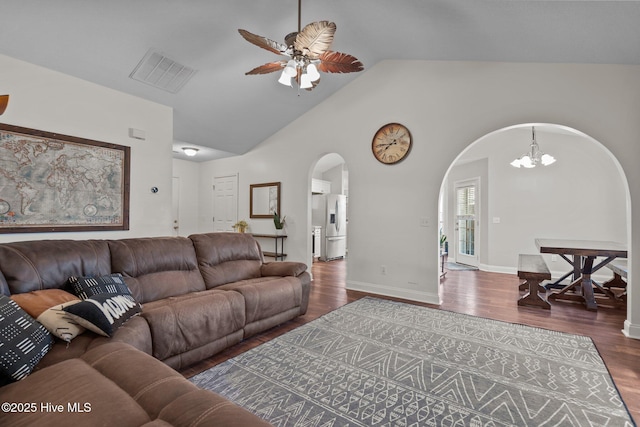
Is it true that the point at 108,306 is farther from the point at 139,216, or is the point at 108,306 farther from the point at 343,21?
the point at 343,21

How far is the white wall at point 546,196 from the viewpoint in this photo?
16.5 ft

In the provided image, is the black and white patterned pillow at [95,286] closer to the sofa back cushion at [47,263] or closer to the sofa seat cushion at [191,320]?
the sofa back cushion at [47,263]

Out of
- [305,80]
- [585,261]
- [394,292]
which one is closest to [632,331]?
[585,261]

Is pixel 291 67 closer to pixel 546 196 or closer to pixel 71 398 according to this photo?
pixel 71 398

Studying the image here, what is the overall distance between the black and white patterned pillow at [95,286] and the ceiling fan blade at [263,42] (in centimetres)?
205

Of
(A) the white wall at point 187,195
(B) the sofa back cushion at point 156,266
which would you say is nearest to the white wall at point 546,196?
(B) the sofa back cushion at point 156,266

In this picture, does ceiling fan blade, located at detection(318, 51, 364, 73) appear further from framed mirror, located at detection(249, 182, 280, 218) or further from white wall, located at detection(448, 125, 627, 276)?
framed mirror, located at detection(249, 182, 280, 218)

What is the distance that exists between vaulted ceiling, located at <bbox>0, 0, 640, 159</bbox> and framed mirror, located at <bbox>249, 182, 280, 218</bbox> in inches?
80.7

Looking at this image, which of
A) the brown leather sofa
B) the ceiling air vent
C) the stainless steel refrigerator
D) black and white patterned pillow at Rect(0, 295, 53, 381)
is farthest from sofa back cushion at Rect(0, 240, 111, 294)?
the stainless steel refrigerator

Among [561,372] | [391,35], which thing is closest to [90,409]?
[561,372]

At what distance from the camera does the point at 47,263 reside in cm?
201

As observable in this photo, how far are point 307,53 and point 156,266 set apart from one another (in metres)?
2.29

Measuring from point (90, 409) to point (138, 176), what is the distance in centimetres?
362

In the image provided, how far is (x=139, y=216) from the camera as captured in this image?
401 cm
